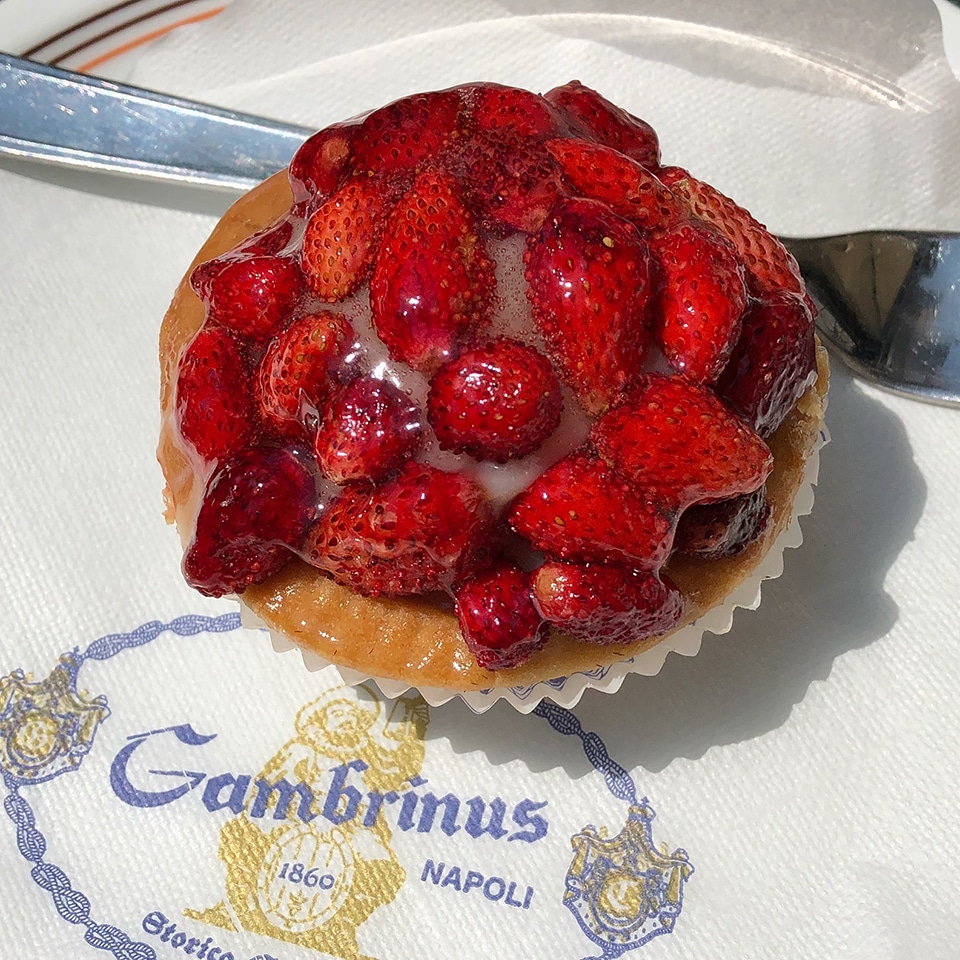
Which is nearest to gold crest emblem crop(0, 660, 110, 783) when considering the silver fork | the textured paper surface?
the textured paper surface

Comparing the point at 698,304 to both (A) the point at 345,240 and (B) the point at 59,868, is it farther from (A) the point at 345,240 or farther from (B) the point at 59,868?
(B) the point at 59,868

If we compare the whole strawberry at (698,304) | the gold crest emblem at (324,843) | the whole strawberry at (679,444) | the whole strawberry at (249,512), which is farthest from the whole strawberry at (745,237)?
the gold crest emblem at (324,843)

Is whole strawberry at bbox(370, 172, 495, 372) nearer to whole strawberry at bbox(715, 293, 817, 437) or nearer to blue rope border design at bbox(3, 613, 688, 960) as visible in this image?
whole strawberry at bbox(715, 293, 817, 437)

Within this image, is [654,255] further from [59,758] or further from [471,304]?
[59,758]

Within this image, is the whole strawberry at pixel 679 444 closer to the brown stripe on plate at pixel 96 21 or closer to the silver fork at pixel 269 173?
the silver fork at pixel 269 173

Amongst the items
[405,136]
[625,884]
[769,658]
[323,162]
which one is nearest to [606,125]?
[405,136]

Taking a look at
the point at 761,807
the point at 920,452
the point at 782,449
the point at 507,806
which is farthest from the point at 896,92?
the point at 507,806
